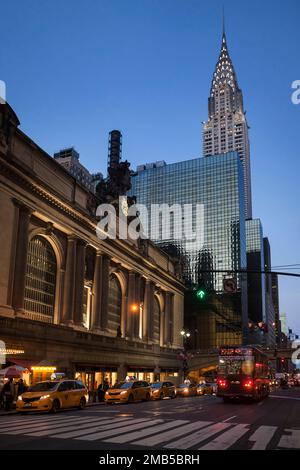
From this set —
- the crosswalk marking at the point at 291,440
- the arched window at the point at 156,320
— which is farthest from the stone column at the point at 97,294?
the crosswalk marking at the point at 291,440

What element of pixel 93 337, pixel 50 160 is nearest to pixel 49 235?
pixel 50 160

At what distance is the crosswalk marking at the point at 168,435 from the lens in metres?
12.3

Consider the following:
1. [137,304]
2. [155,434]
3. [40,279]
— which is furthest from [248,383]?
[137,304]

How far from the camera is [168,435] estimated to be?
14.0 m

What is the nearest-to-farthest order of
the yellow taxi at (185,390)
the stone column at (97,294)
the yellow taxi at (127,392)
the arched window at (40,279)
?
the yellow taxi at (127,392)
the arched window at (40,279)
the yellow taxi at (185,390)
the stone column at (97,294)

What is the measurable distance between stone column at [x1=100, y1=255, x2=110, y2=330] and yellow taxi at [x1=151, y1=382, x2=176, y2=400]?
14076 mm

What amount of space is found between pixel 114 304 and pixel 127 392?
30099mm

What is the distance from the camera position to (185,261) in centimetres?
15438

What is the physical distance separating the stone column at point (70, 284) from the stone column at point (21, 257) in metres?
8.15

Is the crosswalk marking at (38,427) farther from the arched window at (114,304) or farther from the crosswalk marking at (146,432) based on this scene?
the arched window at (114,304)

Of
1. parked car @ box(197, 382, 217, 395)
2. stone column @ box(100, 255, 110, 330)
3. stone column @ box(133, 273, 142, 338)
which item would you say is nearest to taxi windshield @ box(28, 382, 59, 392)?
stone column @ box(100, 255, 110, 330)

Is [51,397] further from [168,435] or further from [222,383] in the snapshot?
[222,383]

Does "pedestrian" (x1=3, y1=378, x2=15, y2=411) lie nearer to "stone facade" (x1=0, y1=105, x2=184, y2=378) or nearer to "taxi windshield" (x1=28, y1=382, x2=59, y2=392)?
"taxi windshield" (x1=28, y1=382, x2=59, y2=392)
